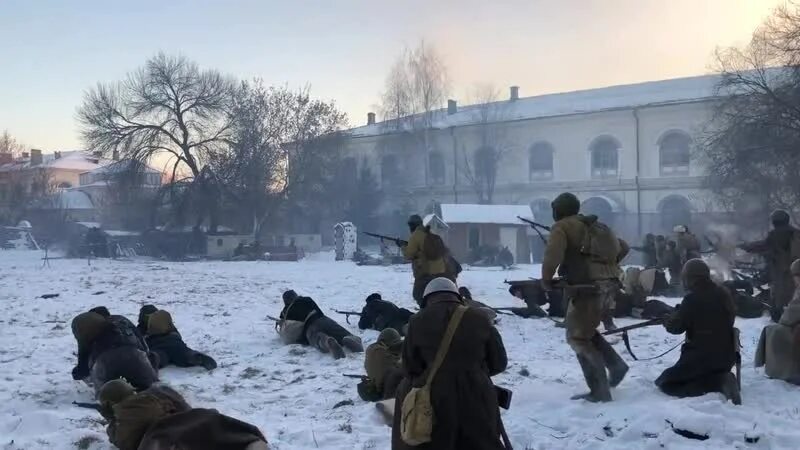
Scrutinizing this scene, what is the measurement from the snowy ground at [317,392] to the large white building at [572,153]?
107ft

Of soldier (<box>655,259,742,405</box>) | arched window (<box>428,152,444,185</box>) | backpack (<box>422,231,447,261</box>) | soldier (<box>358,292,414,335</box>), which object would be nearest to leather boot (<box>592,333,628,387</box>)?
soldier (<box>655,259,742,405</box>)

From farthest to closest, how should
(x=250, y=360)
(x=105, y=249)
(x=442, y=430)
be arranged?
(x=105, y=249), (x=250, y=360), (x=442, y=430)

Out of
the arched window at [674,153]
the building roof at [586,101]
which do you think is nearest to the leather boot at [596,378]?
the building roof at [586,101]

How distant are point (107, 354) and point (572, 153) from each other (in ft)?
144

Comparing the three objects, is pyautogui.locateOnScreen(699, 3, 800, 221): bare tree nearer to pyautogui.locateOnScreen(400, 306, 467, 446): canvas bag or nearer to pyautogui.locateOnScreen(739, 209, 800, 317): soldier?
pyautogui.locateOnScreen(739, 209, 800, 317): soldier

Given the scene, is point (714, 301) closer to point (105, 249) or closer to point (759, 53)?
point (759, 53)

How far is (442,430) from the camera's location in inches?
166

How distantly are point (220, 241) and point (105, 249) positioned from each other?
585cm

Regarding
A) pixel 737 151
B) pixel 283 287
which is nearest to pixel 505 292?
pixel 283 287

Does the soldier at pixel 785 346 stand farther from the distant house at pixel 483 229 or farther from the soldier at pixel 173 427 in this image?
the distant house at pixel 483 229

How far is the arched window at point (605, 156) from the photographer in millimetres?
47125

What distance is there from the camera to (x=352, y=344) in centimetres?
1001

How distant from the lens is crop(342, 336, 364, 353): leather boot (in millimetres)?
9977

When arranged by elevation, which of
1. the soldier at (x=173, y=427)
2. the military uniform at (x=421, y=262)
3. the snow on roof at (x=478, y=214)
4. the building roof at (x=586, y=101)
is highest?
the building roof at (x=586, y=101)
